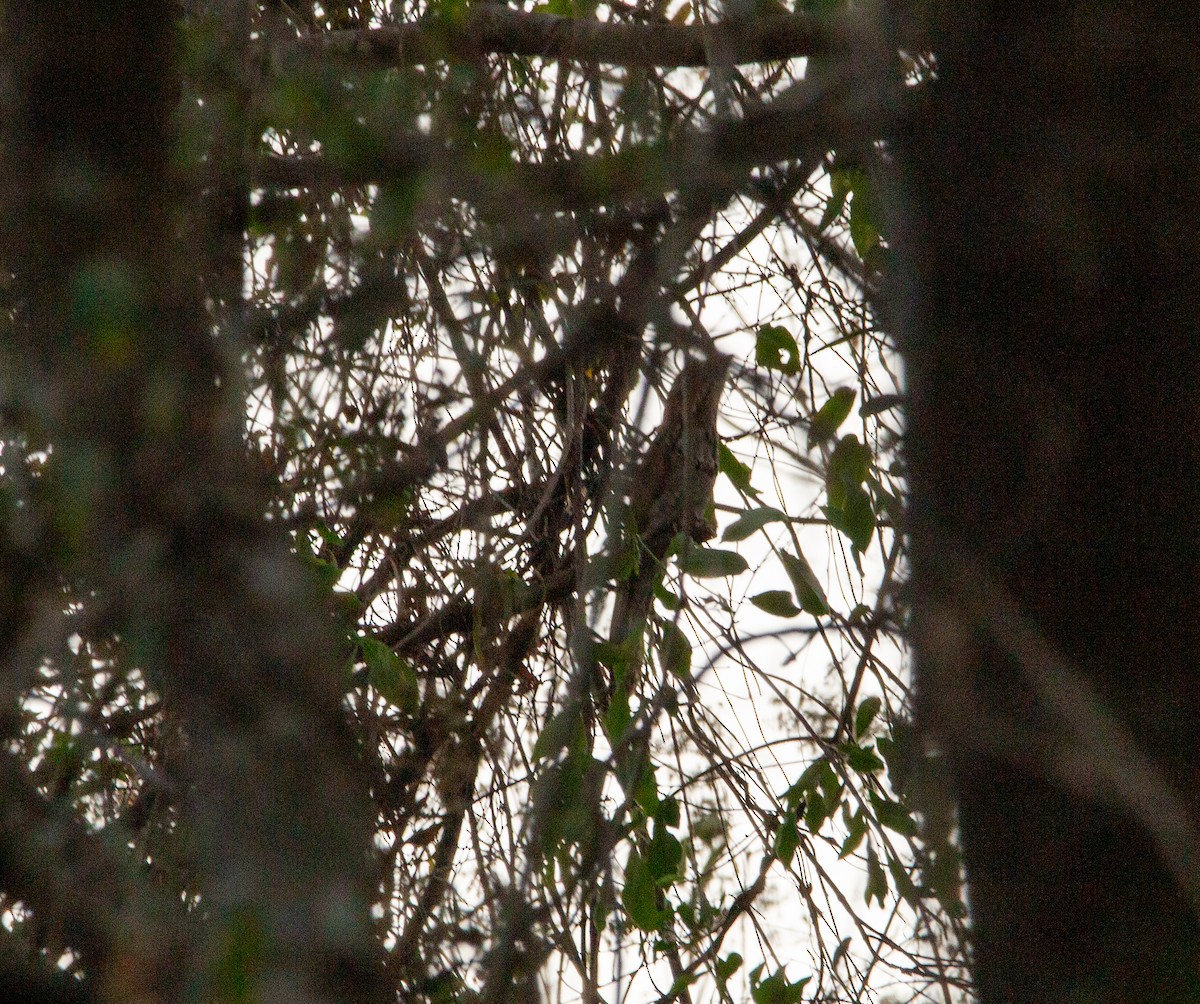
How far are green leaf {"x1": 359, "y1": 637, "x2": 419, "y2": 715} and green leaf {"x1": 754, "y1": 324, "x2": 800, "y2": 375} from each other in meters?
0.65

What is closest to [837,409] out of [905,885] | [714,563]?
[714,563]

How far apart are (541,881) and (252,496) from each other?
2.12 ft

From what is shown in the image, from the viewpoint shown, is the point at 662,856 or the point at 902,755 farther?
the point at 662,856

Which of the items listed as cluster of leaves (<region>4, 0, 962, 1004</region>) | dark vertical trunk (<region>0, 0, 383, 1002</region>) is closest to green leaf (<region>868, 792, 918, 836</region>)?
cluster of leaves (<region>4, 0, 962, 1004</region>)

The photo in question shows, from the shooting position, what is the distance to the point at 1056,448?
0.91 metres

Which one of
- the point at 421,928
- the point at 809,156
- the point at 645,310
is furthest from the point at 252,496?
the point at 421,928

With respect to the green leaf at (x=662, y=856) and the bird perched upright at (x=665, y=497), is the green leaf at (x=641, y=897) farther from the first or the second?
the bird perched upright at (x=665, y=497)

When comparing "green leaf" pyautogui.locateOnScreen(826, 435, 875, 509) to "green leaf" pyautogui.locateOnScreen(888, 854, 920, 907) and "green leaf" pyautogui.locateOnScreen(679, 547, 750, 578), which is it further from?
"green leaf" pyautogui.locateOnScreen(888, 854, 920, 907)

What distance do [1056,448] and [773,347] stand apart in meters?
0.73

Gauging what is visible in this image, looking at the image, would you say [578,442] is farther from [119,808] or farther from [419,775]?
[119,808]

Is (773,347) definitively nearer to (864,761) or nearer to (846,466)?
(846,466)

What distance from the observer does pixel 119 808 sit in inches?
70.2

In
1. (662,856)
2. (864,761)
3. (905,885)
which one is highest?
(864,761)

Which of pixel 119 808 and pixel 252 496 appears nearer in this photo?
pixel 252 496
